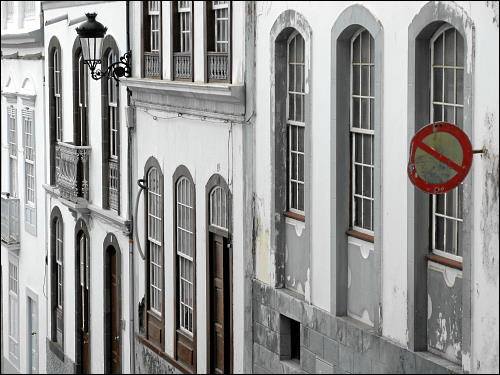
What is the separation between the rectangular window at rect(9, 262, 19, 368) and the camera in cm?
3550

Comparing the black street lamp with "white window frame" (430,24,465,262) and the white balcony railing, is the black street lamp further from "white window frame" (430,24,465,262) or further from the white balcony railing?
"white window frame" (430,24,465,262)

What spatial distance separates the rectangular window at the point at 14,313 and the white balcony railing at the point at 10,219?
0.74 m

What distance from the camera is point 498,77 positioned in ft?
43.0

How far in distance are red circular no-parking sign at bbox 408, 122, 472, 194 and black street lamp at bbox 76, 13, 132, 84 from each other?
10.8 metres

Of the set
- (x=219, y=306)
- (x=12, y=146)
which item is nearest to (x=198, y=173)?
(x=219, y=306)

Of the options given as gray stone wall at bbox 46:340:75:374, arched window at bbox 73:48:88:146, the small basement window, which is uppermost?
arched window at bbox 73:48:88:146

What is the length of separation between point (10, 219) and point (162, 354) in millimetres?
Result: 12607

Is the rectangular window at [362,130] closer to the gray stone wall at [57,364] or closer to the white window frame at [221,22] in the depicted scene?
the white window frame at [221,22]

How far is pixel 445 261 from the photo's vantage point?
47.6ft

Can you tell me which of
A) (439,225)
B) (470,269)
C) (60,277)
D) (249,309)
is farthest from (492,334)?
(60,277)

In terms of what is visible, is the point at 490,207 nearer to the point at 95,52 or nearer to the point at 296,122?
the point at 296,122

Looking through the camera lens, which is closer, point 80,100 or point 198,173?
point 198,173

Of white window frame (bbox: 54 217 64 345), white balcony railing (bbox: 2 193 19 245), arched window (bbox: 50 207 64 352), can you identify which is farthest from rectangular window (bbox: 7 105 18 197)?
white window frame (bbox: 54 217 64 345)

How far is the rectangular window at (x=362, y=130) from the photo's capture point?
16.1m
